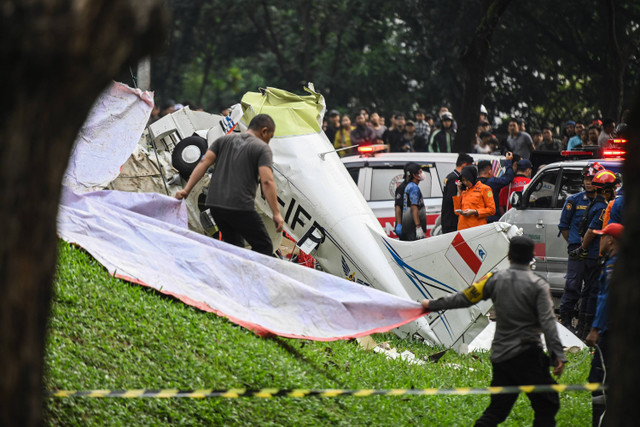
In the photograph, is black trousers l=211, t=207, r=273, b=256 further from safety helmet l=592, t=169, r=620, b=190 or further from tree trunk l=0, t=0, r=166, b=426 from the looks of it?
tree trunk l=0, t=0, r=166, b=426

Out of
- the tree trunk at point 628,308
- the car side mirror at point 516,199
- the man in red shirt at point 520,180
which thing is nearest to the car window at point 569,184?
the car side mirror at point 516,199

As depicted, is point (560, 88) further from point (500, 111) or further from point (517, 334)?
point (517, 334)

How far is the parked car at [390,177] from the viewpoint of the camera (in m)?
15.4

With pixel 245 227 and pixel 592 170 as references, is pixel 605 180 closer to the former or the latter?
pixel 592 170

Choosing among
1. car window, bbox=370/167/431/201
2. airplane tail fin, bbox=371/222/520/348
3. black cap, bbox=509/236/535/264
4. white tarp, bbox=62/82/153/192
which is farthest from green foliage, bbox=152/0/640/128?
black cap, bbox=509/236/535/264

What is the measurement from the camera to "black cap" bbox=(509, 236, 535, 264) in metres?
6.37

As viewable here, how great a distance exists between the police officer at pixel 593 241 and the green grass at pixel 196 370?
8.07ft

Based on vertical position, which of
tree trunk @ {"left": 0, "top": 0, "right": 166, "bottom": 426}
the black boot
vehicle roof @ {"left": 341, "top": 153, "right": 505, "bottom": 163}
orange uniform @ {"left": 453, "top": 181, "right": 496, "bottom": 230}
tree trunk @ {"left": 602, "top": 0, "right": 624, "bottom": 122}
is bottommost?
the black boot

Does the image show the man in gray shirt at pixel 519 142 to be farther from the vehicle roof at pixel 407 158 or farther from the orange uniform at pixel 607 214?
the orange uniform at pixel 607 214

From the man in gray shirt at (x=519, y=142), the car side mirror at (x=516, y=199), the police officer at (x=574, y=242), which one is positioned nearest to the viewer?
the police officer at (x=574, y=242)

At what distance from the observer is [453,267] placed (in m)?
9.64

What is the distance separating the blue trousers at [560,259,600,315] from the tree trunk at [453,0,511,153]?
8151 millimetres

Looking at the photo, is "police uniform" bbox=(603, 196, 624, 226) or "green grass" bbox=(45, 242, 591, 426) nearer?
"green grass" bbox=(45, 242, 591, 426)

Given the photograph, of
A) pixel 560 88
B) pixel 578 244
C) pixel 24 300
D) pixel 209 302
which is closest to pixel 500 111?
pixel 560 88
